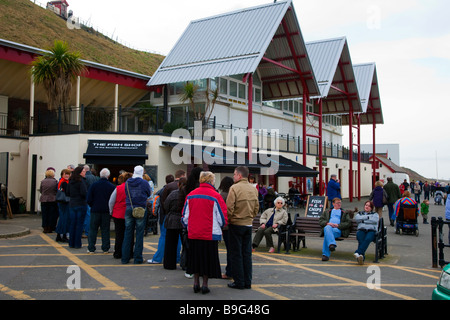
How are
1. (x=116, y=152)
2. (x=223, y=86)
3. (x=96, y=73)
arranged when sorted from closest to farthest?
(x=116, y=152) < (x=96, y=73) < (x=223, y=86)

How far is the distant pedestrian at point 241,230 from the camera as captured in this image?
21.1 feet

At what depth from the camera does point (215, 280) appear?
7.11 meters

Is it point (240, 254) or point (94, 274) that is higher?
point (240, 254)

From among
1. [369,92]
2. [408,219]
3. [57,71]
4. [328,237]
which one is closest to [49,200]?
[328,237]

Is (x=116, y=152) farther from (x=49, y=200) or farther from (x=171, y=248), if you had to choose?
(x=171, y=248)

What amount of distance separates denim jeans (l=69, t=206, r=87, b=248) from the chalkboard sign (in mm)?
6522

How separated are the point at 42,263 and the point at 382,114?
33.4 m

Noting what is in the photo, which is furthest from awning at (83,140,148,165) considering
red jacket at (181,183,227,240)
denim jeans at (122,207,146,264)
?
red jacket at (181,183,227,240)

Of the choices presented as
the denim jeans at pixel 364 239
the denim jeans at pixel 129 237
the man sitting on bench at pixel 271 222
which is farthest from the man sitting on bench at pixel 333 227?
the denim jeans at pixel 129 237

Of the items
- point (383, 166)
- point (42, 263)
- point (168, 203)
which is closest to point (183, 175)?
point (168, 203)

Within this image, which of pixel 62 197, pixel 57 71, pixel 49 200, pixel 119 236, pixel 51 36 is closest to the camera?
pixel 119 236

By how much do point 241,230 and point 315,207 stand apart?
22.1ft

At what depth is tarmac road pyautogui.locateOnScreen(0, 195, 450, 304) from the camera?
5980 millimetres
